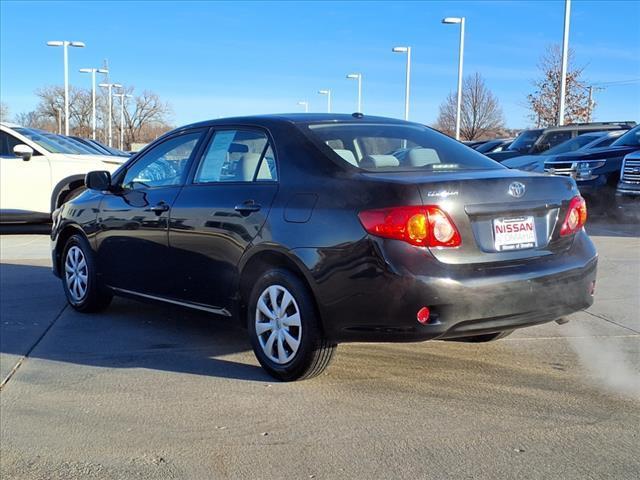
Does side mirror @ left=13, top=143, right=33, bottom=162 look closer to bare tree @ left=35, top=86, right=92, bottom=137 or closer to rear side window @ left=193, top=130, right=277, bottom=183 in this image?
rear side window @ left=193, top=130, right=277, bottom=183

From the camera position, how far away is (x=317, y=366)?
14.0 feet

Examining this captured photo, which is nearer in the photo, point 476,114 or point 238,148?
point 238,148

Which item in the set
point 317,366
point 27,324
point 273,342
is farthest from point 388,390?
point 27,324

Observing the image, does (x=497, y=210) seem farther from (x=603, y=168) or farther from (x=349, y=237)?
(x=603, y=168)

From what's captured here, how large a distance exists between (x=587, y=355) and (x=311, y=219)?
7.32ft

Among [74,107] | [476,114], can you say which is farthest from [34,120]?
[476,114]

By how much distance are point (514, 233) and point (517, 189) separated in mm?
255

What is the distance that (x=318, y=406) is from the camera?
4.00 metres

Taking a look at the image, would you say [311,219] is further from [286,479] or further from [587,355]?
[587,355]

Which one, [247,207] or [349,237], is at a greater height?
[247,207]

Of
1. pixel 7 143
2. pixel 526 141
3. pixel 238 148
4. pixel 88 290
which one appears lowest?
pixel 88 290

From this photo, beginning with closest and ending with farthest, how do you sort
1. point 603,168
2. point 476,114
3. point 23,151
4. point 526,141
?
point 23,151 → point 603,168 → point 526,141 → point 476,114

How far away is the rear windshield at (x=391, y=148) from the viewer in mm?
4449

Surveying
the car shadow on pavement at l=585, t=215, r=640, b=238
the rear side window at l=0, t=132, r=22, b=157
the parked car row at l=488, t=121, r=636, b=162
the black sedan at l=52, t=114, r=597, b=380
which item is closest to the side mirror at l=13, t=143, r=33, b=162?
the rear side window at l=0, t=132, r=22, b=157
